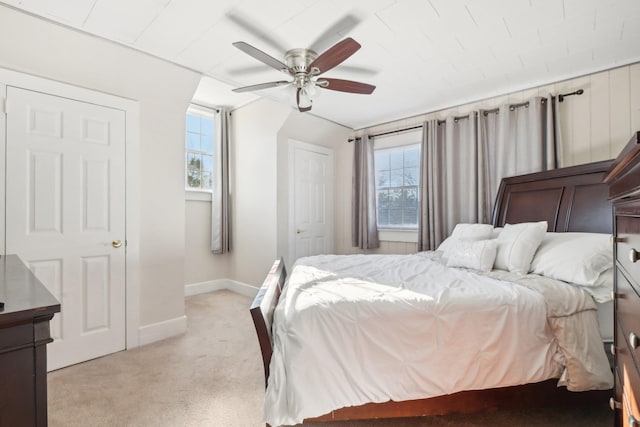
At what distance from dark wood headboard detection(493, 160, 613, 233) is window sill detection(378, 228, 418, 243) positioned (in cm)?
111

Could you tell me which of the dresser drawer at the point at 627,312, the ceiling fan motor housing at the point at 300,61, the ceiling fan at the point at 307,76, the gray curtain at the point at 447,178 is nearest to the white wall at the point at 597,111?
the gray curtain at the point at 447,178

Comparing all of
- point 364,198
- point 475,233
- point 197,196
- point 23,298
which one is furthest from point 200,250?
point 23,298

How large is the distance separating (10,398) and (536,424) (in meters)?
2.23

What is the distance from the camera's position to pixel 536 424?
5.41ft

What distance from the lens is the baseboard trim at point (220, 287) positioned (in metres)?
4.31

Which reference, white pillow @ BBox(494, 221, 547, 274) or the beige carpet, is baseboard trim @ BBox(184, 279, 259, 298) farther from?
white pillow @ BBox(494, 221, 547, 274)

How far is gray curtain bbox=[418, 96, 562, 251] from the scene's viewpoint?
3018 mm

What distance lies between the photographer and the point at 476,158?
343 cm

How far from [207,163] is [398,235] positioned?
3.01 meters

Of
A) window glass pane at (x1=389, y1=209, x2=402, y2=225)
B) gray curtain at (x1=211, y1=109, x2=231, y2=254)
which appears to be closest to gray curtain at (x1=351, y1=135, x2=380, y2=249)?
window glass pane at (x1=389, y1=209, x2=402, y2=225)

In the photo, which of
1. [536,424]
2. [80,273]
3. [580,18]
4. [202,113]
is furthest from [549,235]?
[202,113]

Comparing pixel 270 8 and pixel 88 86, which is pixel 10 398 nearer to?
pixel 270 8

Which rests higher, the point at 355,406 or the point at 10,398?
the point at 10,398

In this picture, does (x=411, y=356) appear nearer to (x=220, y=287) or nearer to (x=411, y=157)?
(x=411, y=157)
